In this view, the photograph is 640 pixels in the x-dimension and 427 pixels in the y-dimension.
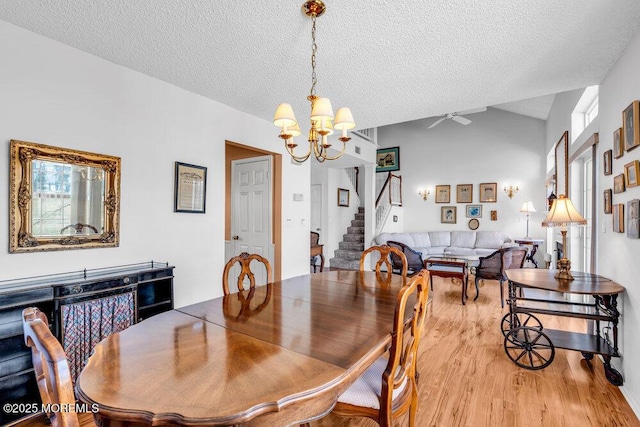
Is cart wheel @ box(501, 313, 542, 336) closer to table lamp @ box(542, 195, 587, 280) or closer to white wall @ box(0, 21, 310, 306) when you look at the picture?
table lamp @ box(542, 195, 587, 280)

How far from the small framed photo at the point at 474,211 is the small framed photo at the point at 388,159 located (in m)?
2.20

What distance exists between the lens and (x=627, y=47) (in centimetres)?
221

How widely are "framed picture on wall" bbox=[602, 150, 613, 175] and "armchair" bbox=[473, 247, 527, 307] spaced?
2157mm

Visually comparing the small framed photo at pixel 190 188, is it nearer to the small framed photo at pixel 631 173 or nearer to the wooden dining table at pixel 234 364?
the wooden dining table at pixel 234 364

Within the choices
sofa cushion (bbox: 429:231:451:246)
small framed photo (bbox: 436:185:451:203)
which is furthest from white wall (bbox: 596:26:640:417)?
small framed photo (bbox: 436:185:451:203)

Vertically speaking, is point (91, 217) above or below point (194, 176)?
below

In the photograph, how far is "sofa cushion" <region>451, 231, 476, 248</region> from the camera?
765cm

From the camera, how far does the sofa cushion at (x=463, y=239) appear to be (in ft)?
25.1

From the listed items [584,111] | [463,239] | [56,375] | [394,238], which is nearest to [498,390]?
[56,375]

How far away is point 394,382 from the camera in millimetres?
1351

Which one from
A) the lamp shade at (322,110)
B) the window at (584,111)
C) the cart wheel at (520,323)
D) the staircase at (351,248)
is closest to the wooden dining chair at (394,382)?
the lamp shade at (322,110)

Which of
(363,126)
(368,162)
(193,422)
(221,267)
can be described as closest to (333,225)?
(368,162)

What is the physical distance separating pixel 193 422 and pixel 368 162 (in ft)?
23.1

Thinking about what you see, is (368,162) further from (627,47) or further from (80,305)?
(80,305)
